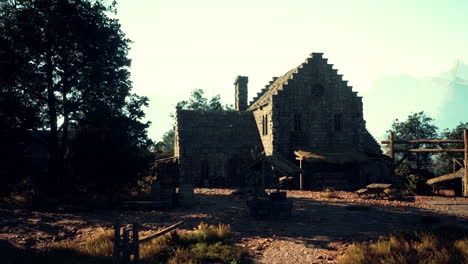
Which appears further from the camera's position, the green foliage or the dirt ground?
the green foliage

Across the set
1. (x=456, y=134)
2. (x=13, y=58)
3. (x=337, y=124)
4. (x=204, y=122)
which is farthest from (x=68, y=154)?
(x=456, y=134)

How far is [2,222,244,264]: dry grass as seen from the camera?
897 centimetres

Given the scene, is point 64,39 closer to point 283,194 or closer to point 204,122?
point 204,122

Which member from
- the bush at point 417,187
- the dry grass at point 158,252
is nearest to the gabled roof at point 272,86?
the bush at point 417,187

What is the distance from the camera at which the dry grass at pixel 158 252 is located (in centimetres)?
897

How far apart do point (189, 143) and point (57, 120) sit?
10.5 m

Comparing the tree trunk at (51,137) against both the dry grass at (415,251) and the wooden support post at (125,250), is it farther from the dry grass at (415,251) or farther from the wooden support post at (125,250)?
the dry grass at (415,251)

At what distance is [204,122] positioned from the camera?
29.4 meters

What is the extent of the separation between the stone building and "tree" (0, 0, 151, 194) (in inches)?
330

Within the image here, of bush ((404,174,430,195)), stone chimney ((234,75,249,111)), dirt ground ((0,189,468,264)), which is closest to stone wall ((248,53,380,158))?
stone chimney ((234,75,249,111))

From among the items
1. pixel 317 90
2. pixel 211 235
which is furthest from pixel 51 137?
pixel 317 90

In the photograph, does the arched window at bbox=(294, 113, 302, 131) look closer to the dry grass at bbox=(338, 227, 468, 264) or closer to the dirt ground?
the dirt ground

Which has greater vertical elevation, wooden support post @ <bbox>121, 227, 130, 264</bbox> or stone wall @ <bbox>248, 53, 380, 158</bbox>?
stone wall @ <bbox>248, 53, 380, 158</bbox>

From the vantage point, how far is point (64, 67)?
20016 millimetres
